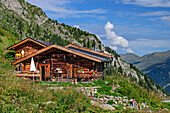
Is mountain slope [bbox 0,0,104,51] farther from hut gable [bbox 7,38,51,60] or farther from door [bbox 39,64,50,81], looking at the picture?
door [bbox 39,64,50,81]

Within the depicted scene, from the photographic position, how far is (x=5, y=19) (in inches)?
4577

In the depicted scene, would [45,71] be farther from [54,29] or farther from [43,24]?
[43,24]

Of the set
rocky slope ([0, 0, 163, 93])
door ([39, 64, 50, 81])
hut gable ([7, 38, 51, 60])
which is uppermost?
rocky slope ([0, 0, 163, 93])

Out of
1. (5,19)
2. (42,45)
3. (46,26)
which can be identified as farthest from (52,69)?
(46,26)

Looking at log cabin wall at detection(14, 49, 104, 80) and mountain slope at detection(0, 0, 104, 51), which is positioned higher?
mountain slope at detection(0, 0, 104, 51)

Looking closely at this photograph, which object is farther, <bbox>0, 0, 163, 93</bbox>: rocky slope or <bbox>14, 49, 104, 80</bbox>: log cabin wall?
<bbox>0, 0, 163, 93</bbox>: rocky slope

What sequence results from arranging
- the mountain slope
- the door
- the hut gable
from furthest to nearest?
the mountain slope, the hut gable, the door

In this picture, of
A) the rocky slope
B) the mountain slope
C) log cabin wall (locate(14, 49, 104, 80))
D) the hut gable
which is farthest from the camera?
the rocky slope

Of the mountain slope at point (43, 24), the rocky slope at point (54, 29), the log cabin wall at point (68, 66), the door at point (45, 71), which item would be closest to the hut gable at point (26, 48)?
the door at point (45, 71)

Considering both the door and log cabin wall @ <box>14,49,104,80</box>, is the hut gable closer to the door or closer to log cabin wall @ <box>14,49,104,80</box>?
the door

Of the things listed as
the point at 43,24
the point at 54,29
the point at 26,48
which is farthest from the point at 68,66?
the point at 43,24

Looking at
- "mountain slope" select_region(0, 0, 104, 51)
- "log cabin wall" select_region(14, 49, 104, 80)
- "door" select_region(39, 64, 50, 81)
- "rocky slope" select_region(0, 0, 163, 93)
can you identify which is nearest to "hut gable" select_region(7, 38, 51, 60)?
"door" select_region(39, 64, 50, 81)

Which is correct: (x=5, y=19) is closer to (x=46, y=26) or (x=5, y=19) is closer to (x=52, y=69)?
(x=46, y=26)

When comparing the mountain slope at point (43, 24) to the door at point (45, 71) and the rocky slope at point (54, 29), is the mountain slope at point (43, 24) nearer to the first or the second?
the rocky slope at point (54, 29)
